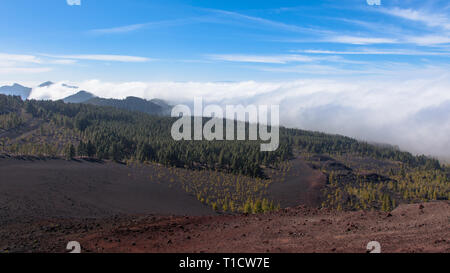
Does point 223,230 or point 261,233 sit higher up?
point 261,233

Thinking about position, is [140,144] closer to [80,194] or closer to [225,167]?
[225,167]

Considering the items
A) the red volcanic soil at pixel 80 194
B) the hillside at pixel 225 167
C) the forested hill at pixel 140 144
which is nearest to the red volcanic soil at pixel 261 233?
the red volcanic soil at pixel 80 194

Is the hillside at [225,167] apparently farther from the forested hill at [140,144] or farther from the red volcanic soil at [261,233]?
the red volcanic soil at [261,233]

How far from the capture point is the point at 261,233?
13.4m

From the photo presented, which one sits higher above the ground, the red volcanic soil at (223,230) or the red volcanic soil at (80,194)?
the red volcanic soil at (223,230)

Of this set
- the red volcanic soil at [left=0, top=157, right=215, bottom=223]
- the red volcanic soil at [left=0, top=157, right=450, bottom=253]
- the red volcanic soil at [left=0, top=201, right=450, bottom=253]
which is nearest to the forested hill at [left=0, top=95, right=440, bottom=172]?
the red volcanic soil at [left=0, top=157, right=215, bottom=223]

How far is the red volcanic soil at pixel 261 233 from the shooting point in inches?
424

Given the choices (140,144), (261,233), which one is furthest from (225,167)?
(261,233)

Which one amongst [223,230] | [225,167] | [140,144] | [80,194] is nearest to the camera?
[223,230]

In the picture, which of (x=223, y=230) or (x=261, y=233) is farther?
(x=223, y=230)

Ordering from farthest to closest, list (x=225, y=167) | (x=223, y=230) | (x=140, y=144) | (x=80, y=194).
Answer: (x=140, y=144) → (x=225, y=167) → (x=80, y=194) → (x=223, y=230)

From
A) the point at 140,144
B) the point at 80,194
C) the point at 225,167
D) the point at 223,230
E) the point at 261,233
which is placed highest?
the point at 140,144

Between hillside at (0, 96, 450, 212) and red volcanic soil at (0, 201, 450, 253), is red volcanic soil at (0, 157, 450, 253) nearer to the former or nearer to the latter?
red volcanic soil at (0, 201, 450, 253)

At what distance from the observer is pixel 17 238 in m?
15.0
